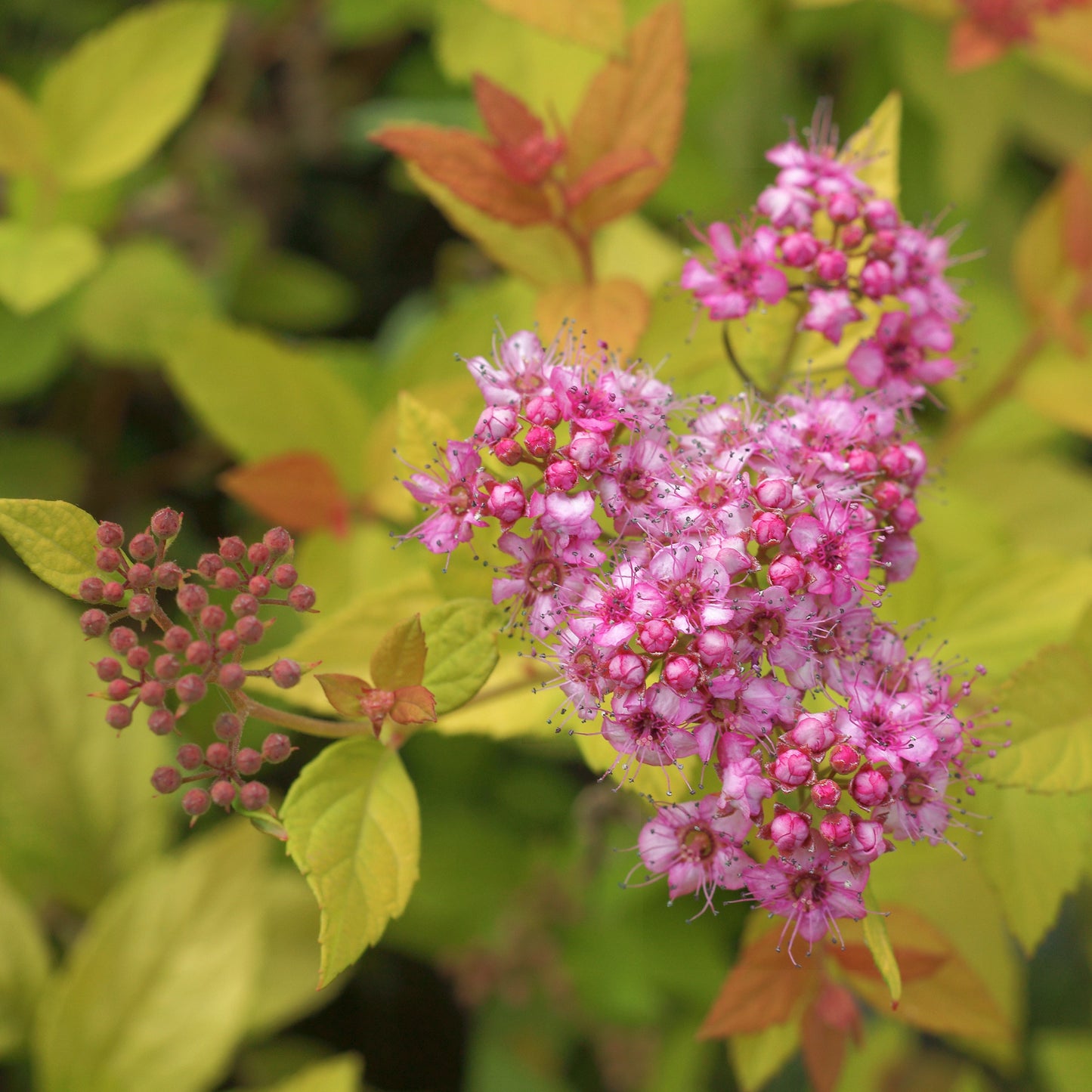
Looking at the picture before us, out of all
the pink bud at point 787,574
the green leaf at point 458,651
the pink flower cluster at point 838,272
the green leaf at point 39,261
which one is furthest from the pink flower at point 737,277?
the green leaf at point 39,261

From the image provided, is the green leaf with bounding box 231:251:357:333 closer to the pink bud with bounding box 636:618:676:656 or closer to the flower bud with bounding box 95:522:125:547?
the flower bud with bounding box 95:522:125:547

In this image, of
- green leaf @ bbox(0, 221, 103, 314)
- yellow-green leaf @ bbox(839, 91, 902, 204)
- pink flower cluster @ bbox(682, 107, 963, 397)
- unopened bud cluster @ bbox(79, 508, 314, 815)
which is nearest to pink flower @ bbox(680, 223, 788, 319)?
pink flower cluster @ bbox(682, 107, 963, 397)

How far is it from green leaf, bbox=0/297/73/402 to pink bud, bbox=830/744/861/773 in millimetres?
1581

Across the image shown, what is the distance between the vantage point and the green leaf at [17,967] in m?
1.90

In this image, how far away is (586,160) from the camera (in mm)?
1471

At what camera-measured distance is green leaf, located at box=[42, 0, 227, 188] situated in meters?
1.86

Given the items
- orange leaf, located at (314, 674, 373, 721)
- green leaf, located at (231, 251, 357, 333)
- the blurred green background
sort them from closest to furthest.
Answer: orange leaf, located at (314, 674, 373, 721), the blurred green background, green leaf, located at (231, 251, 357, 333)

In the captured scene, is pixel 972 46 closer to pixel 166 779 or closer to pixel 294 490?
pixel 294 490

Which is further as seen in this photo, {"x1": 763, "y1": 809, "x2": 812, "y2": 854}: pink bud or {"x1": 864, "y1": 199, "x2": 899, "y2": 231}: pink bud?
{"x1": 864, "y1": 199, "x2": 899, "y2": 231}: pink bud

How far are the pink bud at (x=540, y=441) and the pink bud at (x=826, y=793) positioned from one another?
1.36ft

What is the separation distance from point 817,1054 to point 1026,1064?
151 cm

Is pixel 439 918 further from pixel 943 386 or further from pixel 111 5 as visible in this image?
pixel 111 5

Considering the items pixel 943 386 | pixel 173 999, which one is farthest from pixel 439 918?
pixel 943 386

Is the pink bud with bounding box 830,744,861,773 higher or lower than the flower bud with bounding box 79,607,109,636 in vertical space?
higher
